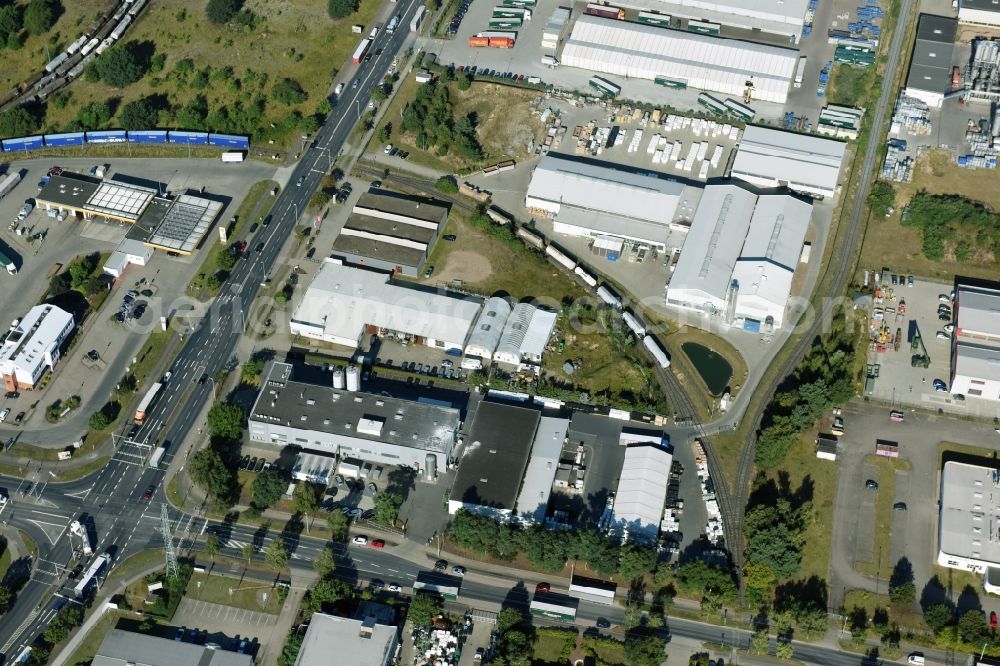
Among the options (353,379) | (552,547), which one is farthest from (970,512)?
(353,379)

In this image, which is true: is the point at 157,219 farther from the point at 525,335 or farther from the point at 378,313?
the point at 525,335

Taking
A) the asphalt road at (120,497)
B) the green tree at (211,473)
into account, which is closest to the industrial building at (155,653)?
the asphalt road at (120,497)

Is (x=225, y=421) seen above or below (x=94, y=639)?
above

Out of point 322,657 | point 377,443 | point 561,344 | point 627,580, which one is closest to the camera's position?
point 322,657

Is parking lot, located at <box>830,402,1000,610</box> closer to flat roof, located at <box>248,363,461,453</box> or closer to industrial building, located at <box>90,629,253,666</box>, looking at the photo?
flat roof, located at <box>248,363,461,453</box>

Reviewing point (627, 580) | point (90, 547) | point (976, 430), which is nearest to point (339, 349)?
point (90, 547)

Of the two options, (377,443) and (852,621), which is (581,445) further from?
(852,621)
